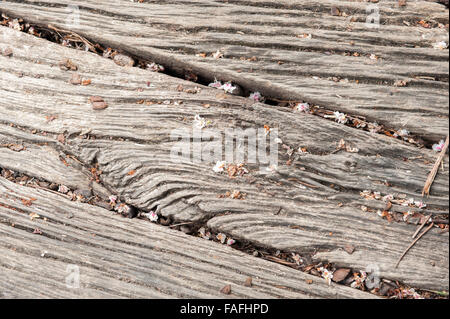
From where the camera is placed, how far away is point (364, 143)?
8.76 feet

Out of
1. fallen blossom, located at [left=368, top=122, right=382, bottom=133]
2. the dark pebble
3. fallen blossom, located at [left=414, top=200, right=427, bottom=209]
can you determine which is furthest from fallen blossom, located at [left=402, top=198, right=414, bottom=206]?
the dark pebble

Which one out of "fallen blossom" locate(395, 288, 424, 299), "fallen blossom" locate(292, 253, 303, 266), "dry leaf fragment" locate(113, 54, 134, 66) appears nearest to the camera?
"fallen blossom" locate(395, 288, 424, 299)

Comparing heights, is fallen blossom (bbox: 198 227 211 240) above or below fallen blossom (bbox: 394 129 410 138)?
below

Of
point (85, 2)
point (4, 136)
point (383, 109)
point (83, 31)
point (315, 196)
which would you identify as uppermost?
point (85, 2)

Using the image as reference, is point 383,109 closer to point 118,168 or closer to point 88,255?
point 118,168

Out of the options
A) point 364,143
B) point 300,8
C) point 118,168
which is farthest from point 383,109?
point 118,168

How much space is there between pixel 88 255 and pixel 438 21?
3126 mm

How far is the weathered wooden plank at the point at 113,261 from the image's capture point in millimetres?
2652

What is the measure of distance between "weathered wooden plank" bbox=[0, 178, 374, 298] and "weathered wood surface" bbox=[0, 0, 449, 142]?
126 cm

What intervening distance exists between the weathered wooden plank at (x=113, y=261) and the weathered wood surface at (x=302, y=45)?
4.13ft

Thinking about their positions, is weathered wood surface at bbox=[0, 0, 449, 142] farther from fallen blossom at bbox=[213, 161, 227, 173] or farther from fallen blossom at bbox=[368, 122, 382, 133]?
fallen blossom at bbox=[213, 161, 227, 173]

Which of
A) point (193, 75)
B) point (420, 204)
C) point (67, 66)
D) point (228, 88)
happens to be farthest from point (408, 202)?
point (67, 66)

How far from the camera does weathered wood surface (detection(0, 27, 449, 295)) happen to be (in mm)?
2605

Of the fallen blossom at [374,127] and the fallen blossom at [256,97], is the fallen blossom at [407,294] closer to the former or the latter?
the fallen blossom at [374,127]
